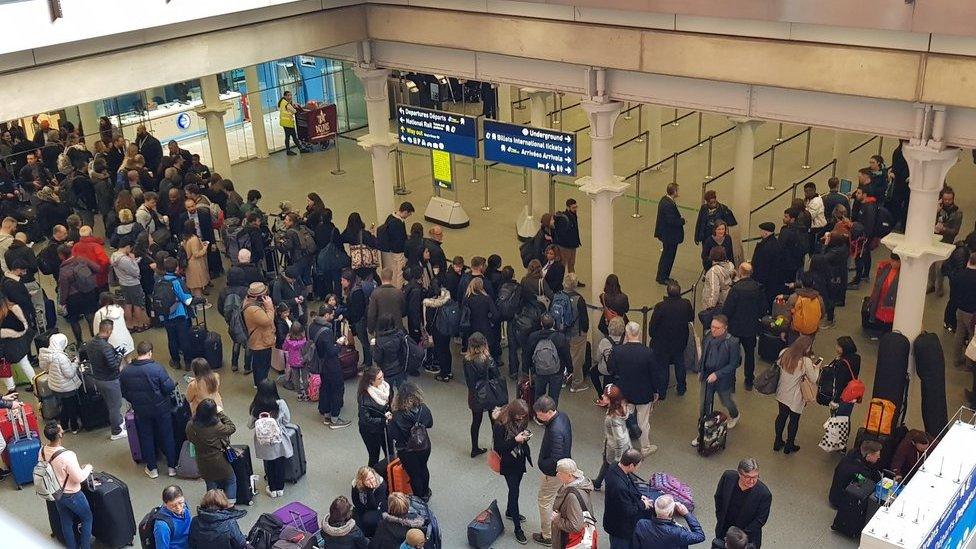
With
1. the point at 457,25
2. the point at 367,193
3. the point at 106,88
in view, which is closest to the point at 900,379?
the point at 457,25

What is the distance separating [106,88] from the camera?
10.1 m

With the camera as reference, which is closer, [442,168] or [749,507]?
[749,507]

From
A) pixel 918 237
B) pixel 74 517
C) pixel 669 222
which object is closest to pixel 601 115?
pixel 669 222

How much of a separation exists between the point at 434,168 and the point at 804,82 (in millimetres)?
8302

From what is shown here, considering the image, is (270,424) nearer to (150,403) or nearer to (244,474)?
(244,474)

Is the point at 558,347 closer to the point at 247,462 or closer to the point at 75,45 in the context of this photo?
the point at 247,462

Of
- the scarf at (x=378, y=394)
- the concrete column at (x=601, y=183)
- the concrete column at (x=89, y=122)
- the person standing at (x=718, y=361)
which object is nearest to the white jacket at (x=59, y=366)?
the scarf at (x=378, y=394)

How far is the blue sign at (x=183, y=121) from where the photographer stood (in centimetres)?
2091

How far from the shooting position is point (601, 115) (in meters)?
10.8

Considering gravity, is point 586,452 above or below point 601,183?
below

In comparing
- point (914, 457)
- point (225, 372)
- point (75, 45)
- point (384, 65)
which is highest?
point (75, 45)

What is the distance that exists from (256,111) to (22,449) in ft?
38.9

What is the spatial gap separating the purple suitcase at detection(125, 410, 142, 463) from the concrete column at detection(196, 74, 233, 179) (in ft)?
27.2

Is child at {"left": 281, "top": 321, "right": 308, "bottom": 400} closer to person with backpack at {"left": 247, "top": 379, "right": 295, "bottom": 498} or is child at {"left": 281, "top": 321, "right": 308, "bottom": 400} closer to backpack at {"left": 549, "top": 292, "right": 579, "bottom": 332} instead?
person with backpack at {"left": 247, "top": 379, "right": 295, "bottom": 498}
